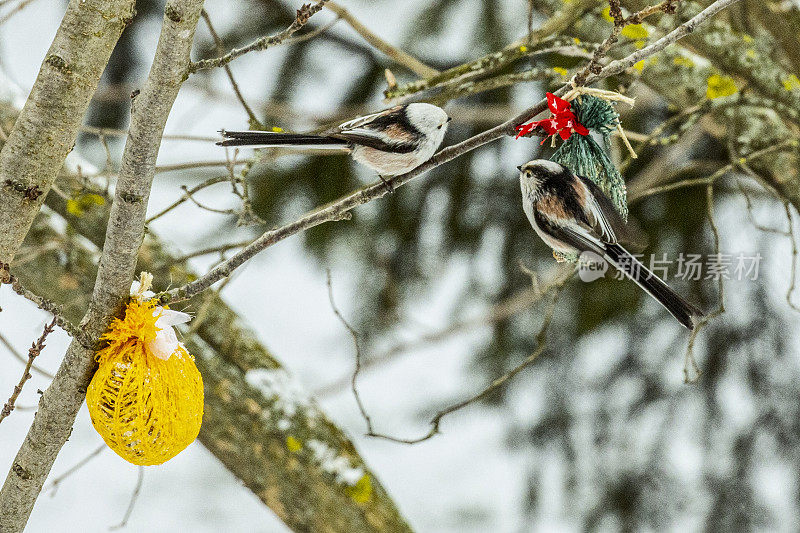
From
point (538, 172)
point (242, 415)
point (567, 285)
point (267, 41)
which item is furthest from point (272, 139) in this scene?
point (567, 285)

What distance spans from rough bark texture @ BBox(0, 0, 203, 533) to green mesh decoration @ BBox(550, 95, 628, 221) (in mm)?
339

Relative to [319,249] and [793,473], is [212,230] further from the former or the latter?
[793,473]

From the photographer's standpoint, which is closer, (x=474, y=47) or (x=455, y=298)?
(x=474, y=47)

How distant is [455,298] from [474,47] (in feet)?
2.69

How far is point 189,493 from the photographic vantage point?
389 cm

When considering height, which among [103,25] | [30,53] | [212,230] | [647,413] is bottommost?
[103,25]

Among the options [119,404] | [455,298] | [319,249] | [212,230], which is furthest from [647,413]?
[119,404]

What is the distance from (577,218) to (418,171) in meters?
0.16

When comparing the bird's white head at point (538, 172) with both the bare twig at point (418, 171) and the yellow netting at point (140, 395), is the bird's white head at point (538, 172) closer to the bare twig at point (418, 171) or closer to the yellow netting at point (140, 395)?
the bare twig at point (418, 171)

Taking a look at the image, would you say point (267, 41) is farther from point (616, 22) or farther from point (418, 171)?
point (616, 22)

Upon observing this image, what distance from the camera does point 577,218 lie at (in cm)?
56

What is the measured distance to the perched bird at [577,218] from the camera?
1.79 ft

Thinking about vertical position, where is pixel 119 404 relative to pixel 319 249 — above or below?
below

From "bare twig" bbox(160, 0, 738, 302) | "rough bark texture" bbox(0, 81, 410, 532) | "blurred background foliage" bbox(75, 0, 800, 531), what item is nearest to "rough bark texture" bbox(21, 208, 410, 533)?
"rough bark texture" bbox(0, 81, 410, 532)
